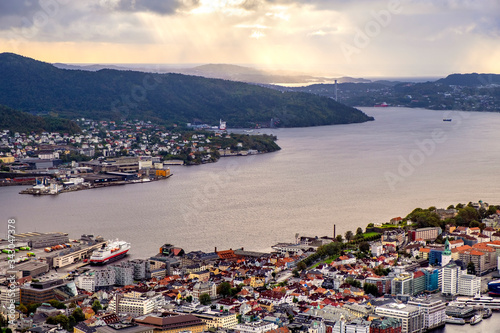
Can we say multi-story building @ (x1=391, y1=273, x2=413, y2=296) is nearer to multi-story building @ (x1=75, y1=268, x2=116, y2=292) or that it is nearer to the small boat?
the small boat

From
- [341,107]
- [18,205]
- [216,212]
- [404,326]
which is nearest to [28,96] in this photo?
[341,107]

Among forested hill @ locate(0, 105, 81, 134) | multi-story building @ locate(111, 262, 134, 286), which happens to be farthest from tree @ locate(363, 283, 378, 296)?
forested hill @ locate(0, 105, 81, 134)

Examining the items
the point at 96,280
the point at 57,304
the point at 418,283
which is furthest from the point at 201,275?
the point at 418,283

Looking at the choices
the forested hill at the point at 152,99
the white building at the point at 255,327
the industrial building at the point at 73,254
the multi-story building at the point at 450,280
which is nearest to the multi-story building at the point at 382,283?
the multi-story building at the point at 450,280

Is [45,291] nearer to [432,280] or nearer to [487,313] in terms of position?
[432,280]

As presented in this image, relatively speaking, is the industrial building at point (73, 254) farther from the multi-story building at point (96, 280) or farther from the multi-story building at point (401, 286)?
the multi-story building at point (401, 286)

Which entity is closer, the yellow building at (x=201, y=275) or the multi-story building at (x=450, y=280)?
the multi-story building at (x=450, y=280)
